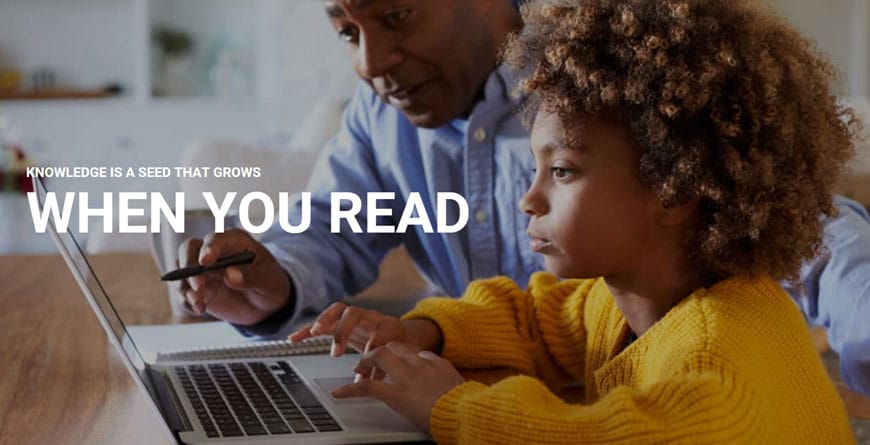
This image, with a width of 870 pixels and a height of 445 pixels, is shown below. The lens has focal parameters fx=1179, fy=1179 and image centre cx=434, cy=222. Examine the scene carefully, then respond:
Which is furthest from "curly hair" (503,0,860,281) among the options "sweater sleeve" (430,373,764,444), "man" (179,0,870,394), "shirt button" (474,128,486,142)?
"shirt button" (474,128,486,142)

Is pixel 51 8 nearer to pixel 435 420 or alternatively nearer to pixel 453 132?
pixel 453 132

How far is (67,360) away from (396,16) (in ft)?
1.73

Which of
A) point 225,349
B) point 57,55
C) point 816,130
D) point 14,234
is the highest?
point 816,130

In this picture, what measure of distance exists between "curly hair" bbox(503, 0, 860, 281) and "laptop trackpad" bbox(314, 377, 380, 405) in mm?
272

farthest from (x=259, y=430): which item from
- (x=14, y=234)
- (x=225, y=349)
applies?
(x=14, y=234)

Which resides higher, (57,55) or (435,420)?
A: (435,420)

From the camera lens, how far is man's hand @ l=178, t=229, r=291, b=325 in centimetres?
120

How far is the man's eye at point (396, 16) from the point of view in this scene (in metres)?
1.35

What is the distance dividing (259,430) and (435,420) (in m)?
0.12

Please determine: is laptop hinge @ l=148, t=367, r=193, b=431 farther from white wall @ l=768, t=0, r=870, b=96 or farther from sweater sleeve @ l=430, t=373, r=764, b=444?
white wall @ l=768, t=0, r=870, b=96

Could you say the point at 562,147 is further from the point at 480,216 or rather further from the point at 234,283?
the point at 480,216

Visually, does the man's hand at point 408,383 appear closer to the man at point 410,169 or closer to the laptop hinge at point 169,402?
the laptop hinge at point 169,402

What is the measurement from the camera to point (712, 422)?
2.30 ft

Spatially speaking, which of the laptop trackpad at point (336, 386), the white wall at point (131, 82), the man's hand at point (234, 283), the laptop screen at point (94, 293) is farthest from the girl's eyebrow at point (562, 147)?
the white wall at point (131, 82)
